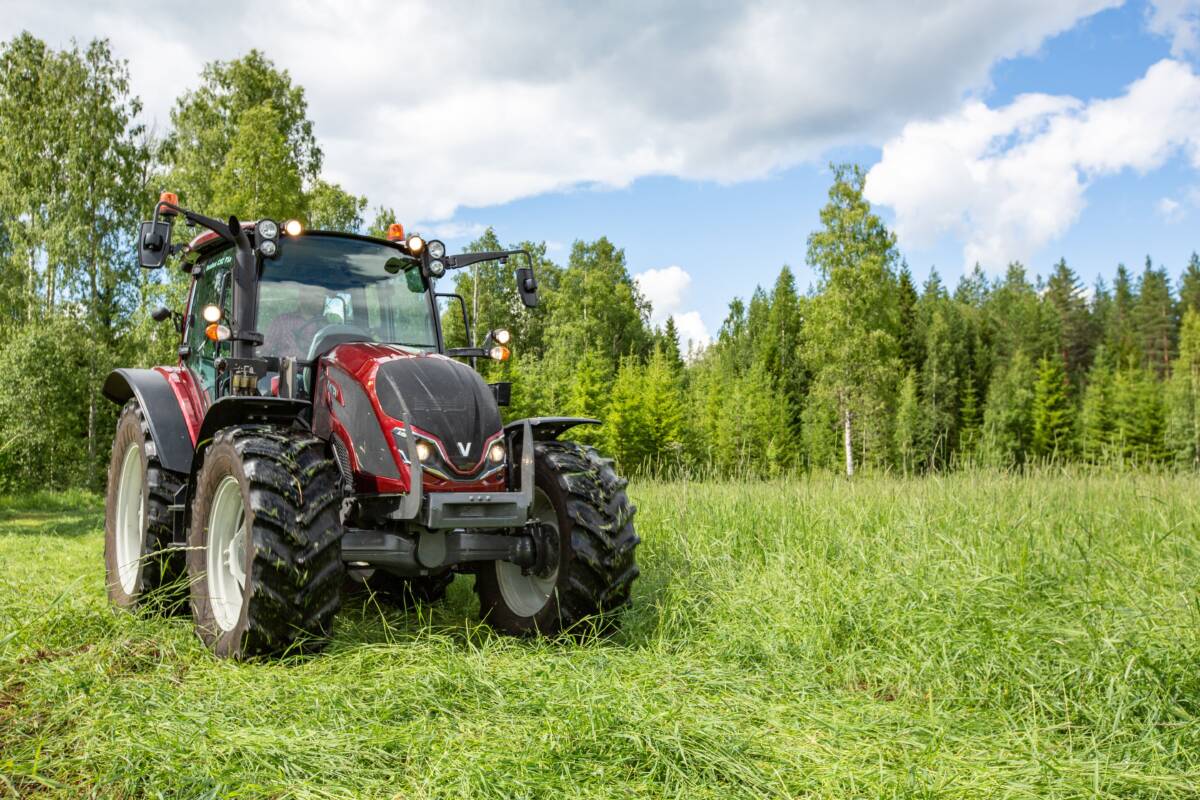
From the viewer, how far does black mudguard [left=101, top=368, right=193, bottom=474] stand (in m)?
5.05

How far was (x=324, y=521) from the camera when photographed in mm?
3885

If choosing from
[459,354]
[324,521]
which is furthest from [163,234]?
[324,521]

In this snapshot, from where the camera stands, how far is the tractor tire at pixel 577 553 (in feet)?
14.6

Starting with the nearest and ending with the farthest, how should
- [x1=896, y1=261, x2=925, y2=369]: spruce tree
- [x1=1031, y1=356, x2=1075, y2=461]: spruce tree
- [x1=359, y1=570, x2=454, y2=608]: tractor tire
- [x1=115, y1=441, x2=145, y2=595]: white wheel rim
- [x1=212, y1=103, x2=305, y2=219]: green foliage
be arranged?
[x1=359, y1=570, x2=454, y2=608]: tractor tire
[x1=115, y1=441, x2=145, y2=595]: white wheel rim
[x1=212, y1=103, x2=305, y2=219]: green foliage
[x1=1031, y1=356, x2=1075, y2=461]: spruce tree
[x1=896, y1=261, x2=925, y2=369]: spruce tree

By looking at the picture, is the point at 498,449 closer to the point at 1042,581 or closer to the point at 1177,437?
the point at 1042,581

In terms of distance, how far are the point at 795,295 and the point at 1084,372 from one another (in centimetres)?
2227

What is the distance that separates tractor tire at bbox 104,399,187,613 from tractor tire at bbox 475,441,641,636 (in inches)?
70.2

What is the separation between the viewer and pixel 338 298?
505cm

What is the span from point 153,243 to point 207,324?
0.74 meters

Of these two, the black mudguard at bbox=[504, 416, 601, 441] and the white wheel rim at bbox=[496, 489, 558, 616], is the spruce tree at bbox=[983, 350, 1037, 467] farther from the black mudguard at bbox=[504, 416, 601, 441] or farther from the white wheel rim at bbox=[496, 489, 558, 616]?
the white wheel rim at bbox=[496, 489, 558, 616]

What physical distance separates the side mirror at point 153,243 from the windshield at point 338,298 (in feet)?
1.77

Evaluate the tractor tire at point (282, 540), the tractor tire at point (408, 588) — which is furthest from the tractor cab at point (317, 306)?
the tractor tire at point (408, 588)

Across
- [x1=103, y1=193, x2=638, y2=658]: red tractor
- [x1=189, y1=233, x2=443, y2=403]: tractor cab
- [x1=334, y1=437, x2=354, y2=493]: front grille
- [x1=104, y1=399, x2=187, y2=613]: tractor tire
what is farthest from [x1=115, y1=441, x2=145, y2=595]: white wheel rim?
[x1=334, y1=437, x2=354, y2=493]: front grille

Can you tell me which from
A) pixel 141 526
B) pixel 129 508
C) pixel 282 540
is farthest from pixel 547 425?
pixel 129 508
